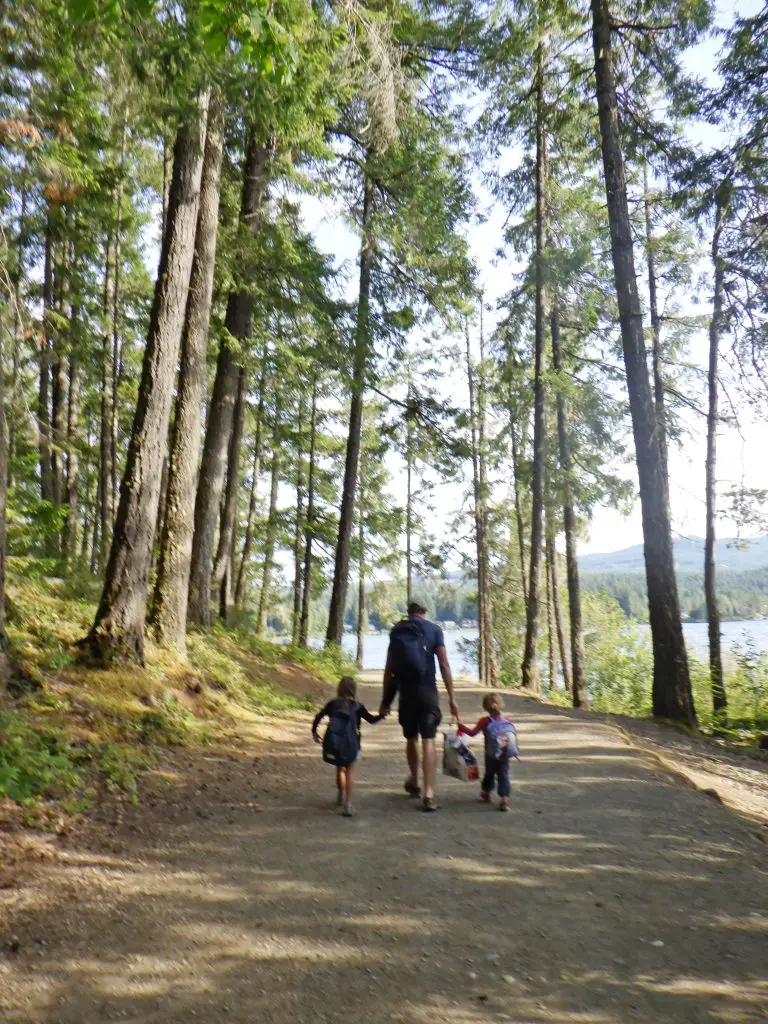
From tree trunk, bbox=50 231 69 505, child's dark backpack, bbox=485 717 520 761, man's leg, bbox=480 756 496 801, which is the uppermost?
tree trunk, bbox=50 231 69 505

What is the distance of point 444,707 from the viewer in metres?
13.8

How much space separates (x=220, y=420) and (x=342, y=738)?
8707mm

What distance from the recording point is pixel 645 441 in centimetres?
1134

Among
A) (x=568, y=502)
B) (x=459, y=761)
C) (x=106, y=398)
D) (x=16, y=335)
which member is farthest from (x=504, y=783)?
(x=106, y=398)

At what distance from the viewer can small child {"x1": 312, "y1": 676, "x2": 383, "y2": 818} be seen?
19.9ft

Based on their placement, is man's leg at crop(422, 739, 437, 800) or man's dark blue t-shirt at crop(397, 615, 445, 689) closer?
man's leg at crop(422, 739, 437, 800)

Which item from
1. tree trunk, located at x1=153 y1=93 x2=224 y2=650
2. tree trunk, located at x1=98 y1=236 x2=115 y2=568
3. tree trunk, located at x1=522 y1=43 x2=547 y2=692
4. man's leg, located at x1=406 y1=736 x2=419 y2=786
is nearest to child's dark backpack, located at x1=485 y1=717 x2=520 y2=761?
man's leg, located at x1=406 y1=736 x2=419 y2=786

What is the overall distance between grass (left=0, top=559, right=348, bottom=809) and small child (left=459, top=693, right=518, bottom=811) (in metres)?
3.16

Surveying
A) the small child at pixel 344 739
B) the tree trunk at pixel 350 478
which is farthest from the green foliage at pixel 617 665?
the small child at pixel 344 739

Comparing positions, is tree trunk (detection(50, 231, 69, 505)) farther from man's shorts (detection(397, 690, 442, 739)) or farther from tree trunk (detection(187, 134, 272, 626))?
man's shorts (detection(397, 690, 442, 739))

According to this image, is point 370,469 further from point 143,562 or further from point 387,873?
point 387,873

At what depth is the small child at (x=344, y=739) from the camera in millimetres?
6051

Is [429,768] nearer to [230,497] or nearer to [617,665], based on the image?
[230,497]

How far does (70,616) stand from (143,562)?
241 cm
